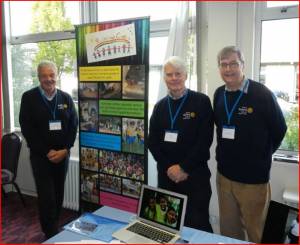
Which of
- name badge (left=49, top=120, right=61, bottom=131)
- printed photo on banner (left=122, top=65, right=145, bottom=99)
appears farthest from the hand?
printed photo on banner (left=122, top=65, right=145, bottom=99)

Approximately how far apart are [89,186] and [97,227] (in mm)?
1452

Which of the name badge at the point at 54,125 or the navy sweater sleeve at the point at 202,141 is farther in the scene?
the name badge at the point at 54,125

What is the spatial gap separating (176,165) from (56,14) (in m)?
2.76

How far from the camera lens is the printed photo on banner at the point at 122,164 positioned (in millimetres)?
2738

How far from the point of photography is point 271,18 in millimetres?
2582

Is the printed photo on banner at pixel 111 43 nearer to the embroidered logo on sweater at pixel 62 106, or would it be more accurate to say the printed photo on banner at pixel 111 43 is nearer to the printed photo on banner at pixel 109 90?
the printed photo on banner at pixel 109 90

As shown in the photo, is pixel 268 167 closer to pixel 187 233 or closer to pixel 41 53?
pixel 187 233

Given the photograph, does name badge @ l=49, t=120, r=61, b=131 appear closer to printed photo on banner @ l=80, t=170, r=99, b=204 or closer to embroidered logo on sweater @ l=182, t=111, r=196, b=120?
printed photo on banner @ l=80, t=170, r=99, b=204

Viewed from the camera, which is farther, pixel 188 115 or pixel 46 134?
pixel 46 134

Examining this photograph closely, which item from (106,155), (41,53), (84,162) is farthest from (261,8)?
(41,53)

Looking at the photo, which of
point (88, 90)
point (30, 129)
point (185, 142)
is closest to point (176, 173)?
point (185, 142)

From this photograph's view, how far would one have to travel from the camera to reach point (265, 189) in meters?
2.03

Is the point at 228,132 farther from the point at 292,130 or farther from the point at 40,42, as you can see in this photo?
the point at 40,42

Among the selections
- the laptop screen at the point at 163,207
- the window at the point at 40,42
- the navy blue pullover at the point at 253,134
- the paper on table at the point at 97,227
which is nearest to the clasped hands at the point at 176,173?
the navy blue pullover at the point at 253,134
